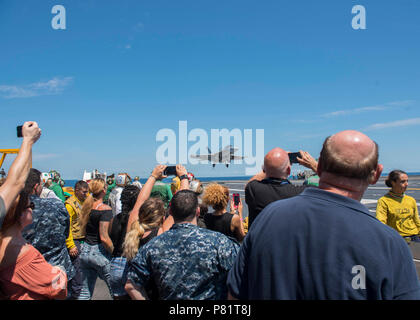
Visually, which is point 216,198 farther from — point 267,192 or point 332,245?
point 332,245

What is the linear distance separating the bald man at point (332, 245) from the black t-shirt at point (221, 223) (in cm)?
205

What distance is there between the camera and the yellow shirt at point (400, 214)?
443cm

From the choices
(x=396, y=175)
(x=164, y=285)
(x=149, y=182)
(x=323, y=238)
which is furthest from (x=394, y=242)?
(x=396, y=175)

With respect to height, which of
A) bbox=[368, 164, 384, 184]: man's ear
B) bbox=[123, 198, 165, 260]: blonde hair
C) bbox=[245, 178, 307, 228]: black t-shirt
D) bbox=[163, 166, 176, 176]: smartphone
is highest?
bbox=[368, 164, 384, 184]: man's ear

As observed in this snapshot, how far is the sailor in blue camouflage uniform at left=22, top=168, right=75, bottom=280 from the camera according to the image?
9.67 ft

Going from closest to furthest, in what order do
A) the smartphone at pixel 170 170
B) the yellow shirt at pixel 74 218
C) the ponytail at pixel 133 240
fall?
the ponytail at pixel 133 240 < the smartphone at pixel 170 170 < the yellow shirt at pixel 74 218

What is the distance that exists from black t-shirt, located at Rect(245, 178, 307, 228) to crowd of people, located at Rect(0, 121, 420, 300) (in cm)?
1

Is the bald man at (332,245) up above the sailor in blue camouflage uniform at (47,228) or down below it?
above

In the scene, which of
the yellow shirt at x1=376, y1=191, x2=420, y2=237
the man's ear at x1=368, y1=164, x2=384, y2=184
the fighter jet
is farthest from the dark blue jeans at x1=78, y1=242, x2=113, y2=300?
the fighter jet

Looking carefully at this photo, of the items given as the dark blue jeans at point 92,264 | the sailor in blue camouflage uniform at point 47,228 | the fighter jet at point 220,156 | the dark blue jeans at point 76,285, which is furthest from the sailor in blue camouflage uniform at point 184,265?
the fighter jet at point 220,156

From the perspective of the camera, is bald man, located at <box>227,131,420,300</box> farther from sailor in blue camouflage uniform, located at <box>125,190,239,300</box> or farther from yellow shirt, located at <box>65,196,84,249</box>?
yellow shirt, located at <box>65,196,84,249</box>

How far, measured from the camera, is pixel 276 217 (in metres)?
1.48

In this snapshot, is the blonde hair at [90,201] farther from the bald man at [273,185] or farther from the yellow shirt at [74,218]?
the bald man at [273,185]
